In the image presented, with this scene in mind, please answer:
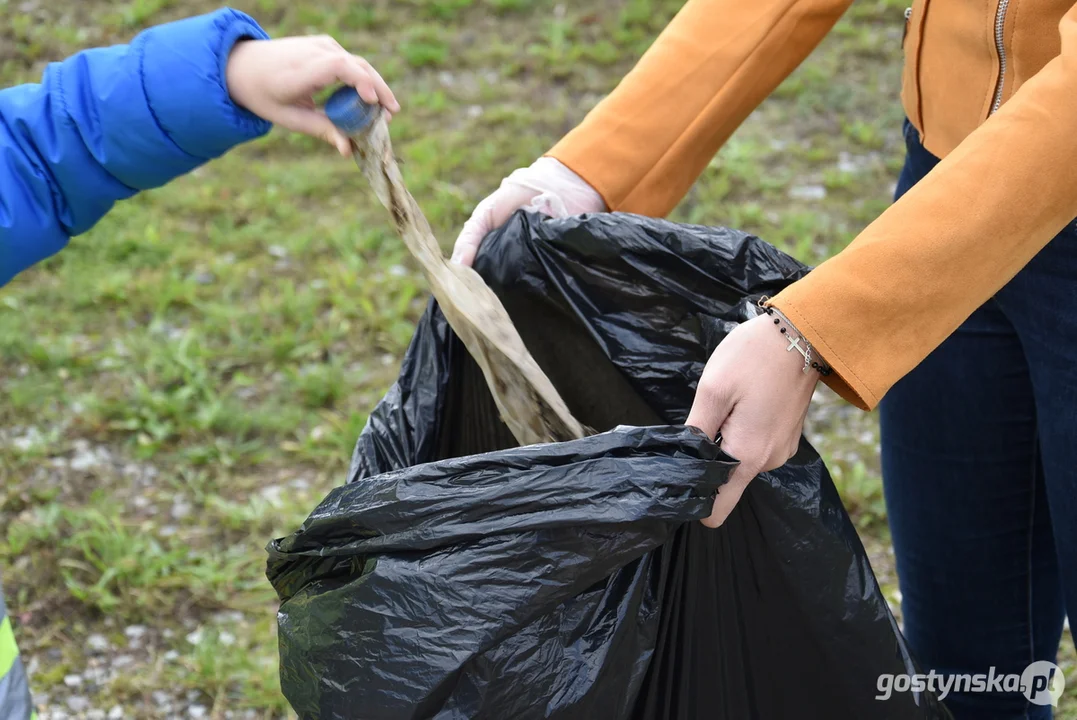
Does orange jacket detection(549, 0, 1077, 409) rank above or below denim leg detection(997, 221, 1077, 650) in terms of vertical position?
above

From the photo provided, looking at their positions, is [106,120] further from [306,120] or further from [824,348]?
[824,348]

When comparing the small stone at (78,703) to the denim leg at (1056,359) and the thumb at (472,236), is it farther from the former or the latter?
the denim leg at (1056,359)

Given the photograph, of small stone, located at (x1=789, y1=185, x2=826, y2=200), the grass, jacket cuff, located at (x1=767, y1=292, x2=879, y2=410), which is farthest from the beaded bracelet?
small stone, located at (x1=789, y1=185, x2=826, y2=200)

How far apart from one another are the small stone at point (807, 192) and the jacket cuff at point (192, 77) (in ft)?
7.47

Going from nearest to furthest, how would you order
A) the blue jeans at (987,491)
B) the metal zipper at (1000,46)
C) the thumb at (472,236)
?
the metal zipper at (1000,46), the blue jeans at (987,491), the thumb at (472,236)

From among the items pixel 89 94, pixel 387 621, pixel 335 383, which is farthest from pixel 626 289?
pixel 335 383

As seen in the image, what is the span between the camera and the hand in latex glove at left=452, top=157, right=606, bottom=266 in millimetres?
1244

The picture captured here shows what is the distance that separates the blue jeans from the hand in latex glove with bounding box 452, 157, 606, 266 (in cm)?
40

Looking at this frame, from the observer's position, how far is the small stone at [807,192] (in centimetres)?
314

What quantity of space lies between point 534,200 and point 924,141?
0.45 meters

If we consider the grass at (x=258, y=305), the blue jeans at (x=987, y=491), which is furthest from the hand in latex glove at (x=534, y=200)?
the grass at (x=258, y=305)

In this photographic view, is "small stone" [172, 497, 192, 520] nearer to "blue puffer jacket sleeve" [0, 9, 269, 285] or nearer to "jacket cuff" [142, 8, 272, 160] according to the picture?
"blue puffer jacket sleeve" [0, 9, 269, 285]

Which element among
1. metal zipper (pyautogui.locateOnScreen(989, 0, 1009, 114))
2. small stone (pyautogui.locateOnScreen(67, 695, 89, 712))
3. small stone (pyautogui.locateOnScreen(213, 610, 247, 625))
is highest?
metal zipper (pyautogui.locateOnScreen(989, 0, 1009, 114))

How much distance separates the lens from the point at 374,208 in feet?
10.6
